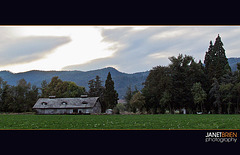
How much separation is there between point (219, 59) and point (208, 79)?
4.84 m

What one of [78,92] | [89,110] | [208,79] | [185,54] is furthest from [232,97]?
[78,92]

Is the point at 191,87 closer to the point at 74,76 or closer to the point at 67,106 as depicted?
the point at 67,106

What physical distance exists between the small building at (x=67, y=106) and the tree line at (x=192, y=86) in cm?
1207

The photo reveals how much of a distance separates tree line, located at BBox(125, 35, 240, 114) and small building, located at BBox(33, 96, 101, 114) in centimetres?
1207

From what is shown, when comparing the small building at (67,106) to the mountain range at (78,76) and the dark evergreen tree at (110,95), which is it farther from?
the mountain range at (78,76)

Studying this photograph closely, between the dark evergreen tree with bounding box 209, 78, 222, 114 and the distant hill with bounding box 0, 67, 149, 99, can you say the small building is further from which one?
the dark evergreen tree with bounding box 209, 78, 222, 114

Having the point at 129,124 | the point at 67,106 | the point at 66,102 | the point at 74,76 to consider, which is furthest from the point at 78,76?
the point at 129,124

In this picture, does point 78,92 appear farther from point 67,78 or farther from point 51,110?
point 51,110

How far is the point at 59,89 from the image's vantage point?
231ft

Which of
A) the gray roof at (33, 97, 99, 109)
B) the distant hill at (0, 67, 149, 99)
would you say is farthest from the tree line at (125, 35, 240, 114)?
the gray roof at (33, 97, 99, 109)

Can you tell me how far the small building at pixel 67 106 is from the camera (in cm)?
6031

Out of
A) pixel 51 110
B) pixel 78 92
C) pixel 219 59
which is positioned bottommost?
pixel 51 110

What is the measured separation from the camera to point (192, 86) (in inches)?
2035
